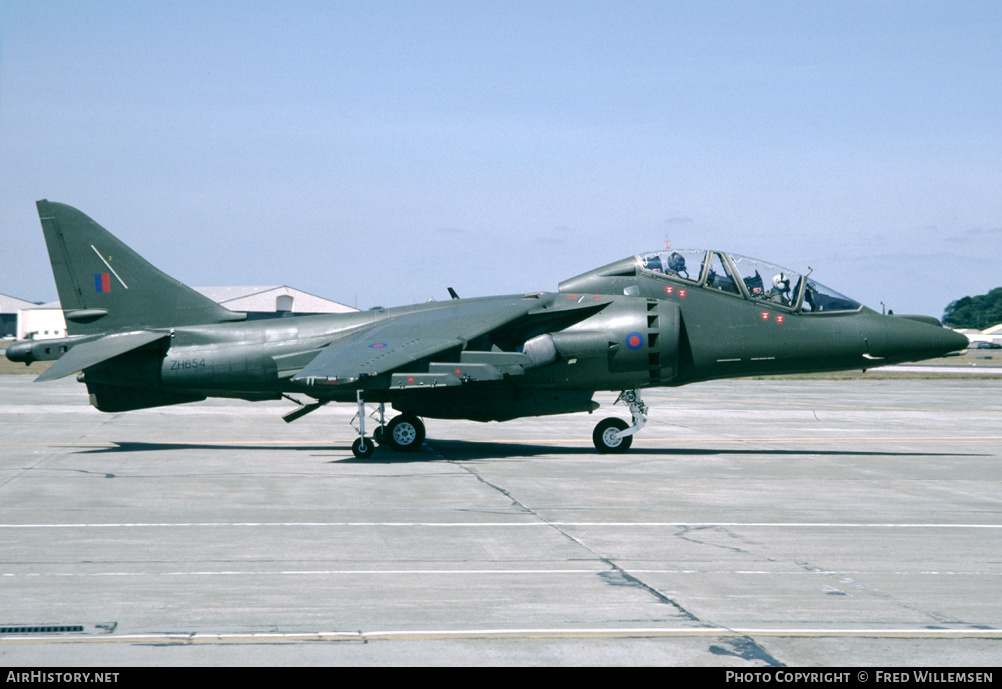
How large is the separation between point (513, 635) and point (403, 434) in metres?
12.7

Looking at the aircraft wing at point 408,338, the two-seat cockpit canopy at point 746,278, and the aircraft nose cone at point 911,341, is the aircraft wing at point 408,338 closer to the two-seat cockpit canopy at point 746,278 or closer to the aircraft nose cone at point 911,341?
the two-seat cockpit canopy at point 746,278

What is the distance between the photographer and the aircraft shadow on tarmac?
741 inches

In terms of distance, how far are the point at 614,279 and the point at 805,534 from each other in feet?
28.7

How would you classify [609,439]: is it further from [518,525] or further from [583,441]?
[518,525]

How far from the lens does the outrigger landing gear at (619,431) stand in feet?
62.4

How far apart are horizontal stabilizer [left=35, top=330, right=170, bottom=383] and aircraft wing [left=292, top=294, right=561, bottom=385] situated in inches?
150

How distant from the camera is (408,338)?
1791cm

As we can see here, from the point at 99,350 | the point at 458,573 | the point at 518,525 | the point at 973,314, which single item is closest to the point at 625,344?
the point at 518,525

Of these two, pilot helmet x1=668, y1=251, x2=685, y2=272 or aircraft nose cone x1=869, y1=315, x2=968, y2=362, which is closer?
aircraft nose cone x1=869, y1=315, x2=968, y2=362

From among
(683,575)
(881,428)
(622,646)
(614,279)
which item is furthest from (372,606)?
(881,428)

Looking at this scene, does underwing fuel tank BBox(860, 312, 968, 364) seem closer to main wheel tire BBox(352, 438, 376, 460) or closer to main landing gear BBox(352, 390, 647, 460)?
main landing gear BBox(352, 390, 647, 460)

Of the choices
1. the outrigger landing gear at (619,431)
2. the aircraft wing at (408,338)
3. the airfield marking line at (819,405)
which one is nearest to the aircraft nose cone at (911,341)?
the outrigger landing gear at (619,431)

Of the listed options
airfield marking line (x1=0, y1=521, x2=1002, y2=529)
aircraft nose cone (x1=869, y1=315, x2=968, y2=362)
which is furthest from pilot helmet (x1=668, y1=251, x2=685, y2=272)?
airfield marking line (x1=0, y1=521, x2=1002, y2=529)

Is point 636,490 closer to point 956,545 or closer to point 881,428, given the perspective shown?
point 956,545
